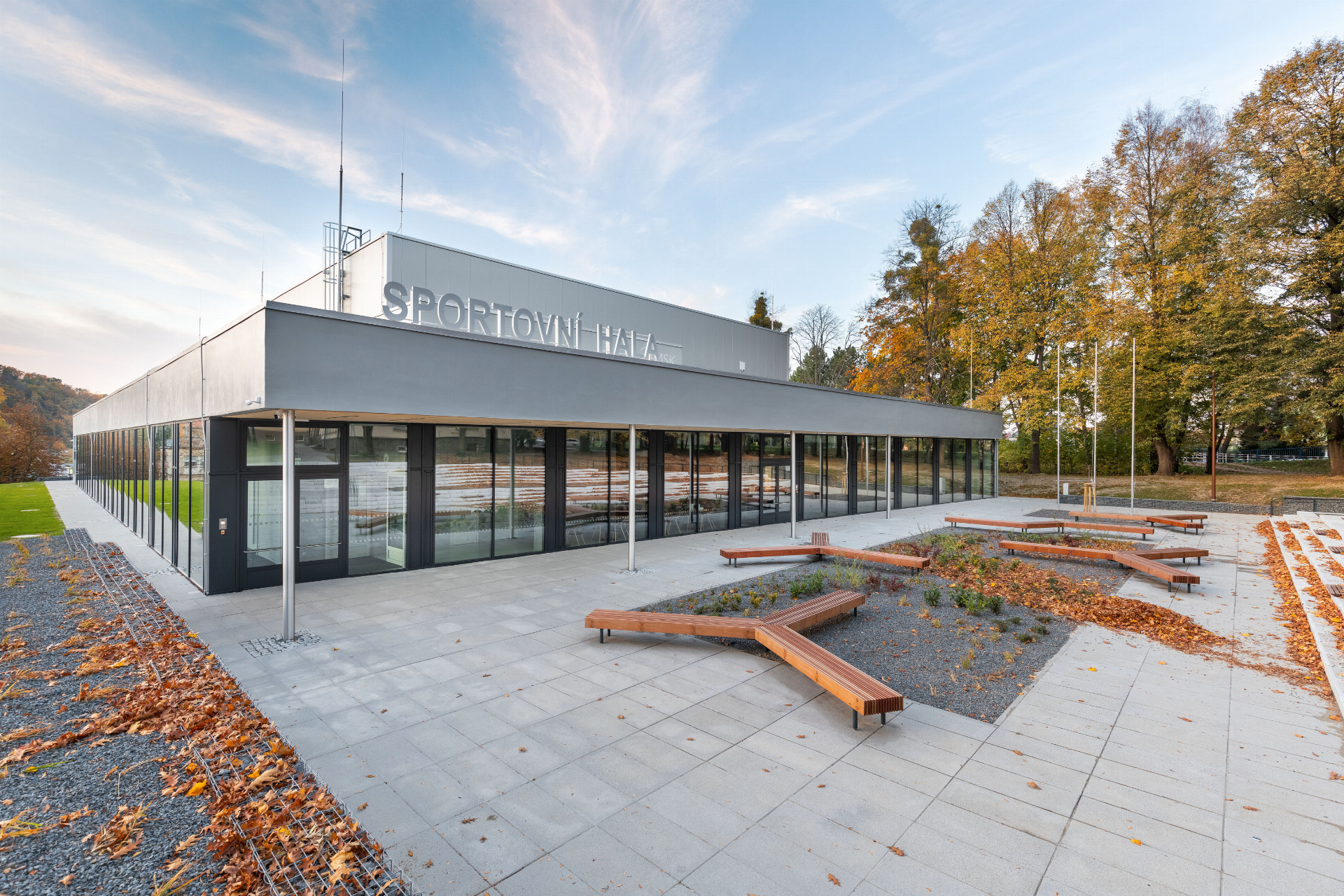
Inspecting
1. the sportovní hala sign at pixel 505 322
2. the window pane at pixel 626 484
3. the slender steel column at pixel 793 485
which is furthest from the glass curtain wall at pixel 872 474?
the window pane at pixel 626 484

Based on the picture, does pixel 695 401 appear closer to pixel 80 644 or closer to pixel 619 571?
pixel 619 571

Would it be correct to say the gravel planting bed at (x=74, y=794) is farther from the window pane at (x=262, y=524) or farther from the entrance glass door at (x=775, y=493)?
the entrance glass door at (x=775, y=493)

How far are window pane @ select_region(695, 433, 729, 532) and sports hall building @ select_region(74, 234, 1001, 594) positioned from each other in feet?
0.21

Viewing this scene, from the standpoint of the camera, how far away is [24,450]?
31.8 meters

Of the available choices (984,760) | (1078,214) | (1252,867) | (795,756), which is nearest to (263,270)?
(795,756)

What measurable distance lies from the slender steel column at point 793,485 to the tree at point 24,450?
43.7m

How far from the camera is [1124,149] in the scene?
2638cm

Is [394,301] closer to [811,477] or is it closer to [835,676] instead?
[835,676]

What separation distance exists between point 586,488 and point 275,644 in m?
6.96

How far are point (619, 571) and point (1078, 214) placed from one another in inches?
1221

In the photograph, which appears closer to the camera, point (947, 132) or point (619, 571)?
point (619, 571)

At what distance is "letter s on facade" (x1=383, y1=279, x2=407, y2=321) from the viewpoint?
1113cm

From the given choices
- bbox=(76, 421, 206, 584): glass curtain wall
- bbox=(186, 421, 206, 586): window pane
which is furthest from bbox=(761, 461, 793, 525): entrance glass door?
bbox=(76, 421, 206, 584): glass curtain wall

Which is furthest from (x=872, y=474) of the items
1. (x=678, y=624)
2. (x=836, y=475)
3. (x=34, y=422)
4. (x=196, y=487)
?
(x=34, y=422)
